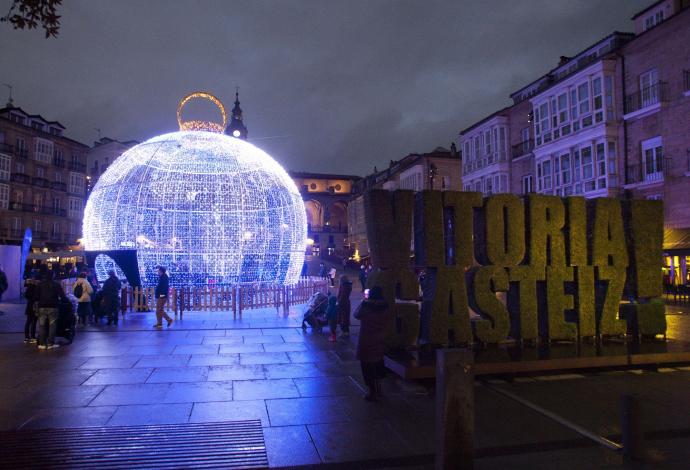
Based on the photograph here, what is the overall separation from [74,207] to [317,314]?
53.6 meters

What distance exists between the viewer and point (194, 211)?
54.6 ft

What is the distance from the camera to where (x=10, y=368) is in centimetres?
846

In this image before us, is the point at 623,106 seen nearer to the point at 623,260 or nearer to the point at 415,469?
the point at 623,260

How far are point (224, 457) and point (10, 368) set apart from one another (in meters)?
5.82

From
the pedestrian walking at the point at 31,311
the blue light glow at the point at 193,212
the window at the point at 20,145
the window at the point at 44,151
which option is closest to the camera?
the pedestrian walking at the point at 31,311

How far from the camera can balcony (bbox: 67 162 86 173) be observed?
184 feet

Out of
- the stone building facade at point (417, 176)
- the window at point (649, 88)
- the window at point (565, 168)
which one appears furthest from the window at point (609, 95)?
the stone building facade at point (417, 176)

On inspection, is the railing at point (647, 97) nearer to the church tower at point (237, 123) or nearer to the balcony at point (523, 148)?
the balcony at point (523, 148)

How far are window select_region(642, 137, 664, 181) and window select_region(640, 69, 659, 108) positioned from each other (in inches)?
69.0

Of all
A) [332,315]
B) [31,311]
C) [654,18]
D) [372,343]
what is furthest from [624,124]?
[31,311]

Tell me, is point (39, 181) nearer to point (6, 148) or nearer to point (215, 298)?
point (6, 148)

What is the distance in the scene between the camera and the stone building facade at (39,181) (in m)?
47.2

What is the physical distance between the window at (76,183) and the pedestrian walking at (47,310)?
171ft

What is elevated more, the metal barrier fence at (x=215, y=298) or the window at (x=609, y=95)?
the window at (x=609, y=95)
